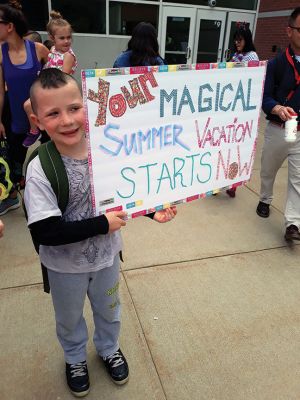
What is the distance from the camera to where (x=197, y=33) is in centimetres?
1116

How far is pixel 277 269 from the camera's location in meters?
2.88

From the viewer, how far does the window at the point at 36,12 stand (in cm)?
965

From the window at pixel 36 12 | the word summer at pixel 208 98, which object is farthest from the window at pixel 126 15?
the word summer at pixel 208 98

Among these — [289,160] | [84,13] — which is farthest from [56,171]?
[84,13]

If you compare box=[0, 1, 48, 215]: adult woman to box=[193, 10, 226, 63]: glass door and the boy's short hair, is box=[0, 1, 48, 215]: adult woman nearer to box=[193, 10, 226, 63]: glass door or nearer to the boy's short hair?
the boy's short hair

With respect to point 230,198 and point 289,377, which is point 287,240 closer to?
point 230,198

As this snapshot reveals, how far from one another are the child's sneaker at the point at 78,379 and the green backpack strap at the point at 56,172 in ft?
3.16

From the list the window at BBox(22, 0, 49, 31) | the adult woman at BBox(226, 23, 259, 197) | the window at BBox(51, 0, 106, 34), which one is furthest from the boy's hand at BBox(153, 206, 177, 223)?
the window at BBox(51, 0, 106, 34)

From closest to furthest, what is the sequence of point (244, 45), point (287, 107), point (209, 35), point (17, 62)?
point (287, 107), point (17, 62), point (244, 45), point (209, 35)

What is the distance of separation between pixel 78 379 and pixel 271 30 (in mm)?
11669

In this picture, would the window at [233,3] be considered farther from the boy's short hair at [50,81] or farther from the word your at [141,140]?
the boy's short hair at [50,81]

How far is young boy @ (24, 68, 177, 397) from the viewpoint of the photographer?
131 centimetres

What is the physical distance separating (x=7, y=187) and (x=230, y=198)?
2424mm

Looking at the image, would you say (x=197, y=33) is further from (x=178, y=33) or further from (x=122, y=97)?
(x=122, y=97)
